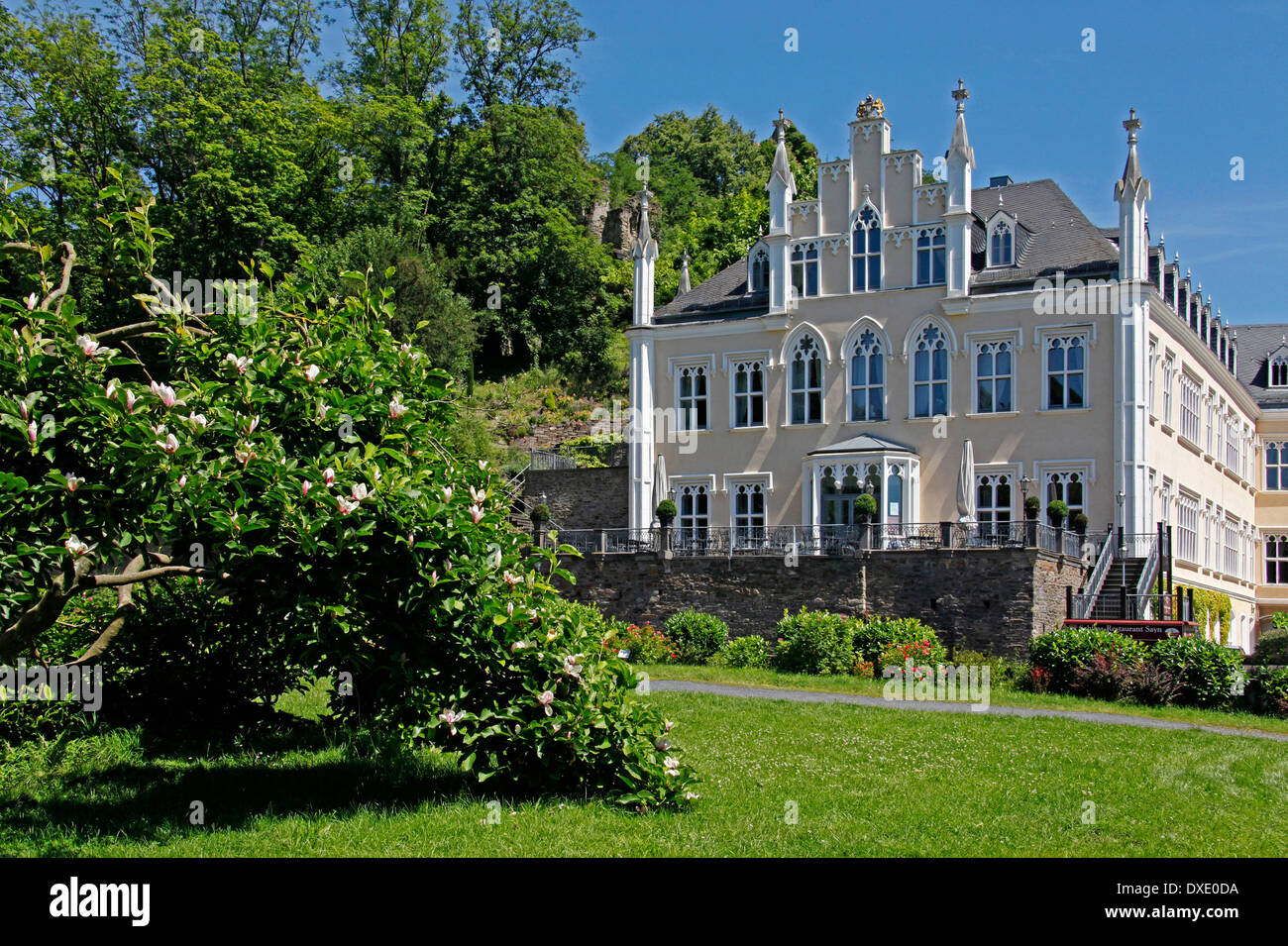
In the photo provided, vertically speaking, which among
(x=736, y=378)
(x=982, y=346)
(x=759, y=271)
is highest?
(x=759, y=271)

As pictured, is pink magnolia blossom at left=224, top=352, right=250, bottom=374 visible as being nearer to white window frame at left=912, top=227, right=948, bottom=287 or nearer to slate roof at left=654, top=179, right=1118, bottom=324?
white window frame at left=912, top=227, right=948, bottom=287

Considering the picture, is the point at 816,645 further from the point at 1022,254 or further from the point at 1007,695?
the point at 1022,254

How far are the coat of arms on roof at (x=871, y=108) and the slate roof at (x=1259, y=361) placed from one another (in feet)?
91.8

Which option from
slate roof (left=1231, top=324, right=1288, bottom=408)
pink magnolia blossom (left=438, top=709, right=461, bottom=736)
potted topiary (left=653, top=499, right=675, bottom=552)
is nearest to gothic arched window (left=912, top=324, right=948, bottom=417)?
potted topiary (left=653, top=499, right=675, bottom=552)

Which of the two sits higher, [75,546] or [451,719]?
[75,546]

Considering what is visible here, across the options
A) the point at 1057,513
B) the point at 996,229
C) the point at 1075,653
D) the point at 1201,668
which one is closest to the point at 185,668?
the point at 1075,653

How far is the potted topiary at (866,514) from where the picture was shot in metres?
30.6

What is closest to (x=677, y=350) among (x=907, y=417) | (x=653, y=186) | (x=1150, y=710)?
(x=907, y=417)

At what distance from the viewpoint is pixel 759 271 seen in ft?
131

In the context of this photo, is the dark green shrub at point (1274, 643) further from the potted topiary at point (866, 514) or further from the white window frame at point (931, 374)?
the potted topiary at point (866, 514)

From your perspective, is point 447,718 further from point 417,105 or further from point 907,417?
point 417,105

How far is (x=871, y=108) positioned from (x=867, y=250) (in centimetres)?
446

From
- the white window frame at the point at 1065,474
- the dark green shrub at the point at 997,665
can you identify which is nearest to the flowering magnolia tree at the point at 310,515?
the dark green shrub at the point at 997,665
